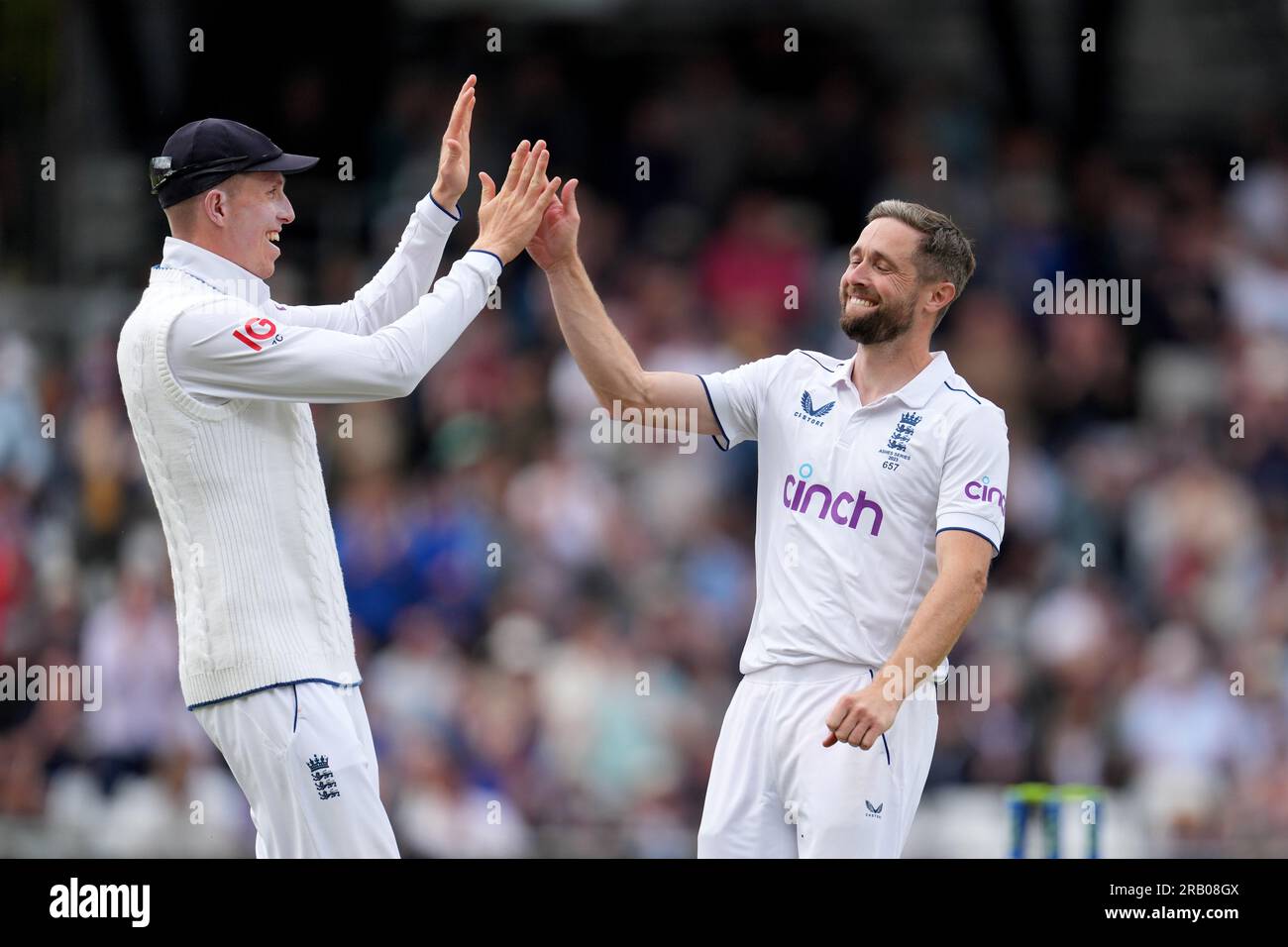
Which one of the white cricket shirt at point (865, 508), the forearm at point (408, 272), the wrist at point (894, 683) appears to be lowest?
the wrist at point (894, 683)

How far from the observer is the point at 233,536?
5.02 metres

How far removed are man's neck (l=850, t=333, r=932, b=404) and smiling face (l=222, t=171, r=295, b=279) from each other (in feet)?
5.72

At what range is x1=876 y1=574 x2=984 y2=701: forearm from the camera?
512cm

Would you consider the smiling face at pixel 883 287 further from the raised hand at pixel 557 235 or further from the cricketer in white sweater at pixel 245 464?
the cricketer in white sweater at pixel 245 464

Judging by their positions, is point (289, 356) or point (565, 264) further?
point (565, 264)

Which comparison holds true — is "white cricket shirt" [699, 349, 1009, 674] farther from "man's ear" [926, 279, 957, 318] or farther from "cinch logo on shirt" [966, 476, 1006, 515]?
"man's ear" [926, 279, 957, 318]

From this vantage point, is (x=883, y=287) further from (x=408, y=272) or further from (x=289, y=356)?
(x=289, y=356)

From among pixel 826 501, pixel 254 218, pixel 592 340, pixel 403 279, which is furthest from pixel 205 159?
pixel 826 501

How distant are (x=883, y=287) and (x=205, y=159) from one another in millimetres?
1947

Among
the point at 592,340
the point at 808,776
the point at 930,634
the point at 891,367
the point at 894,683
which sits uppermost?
the point at 592,340

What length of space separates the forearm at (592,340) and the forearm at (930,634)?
3.67ft

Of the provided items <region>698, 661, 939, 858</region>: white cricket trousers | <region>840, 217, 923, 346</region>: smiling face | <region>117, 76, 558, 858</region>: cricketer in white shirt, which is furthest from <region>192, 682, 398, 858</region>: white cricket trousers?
<region>840, 217, 923, 346</region>: smiling face

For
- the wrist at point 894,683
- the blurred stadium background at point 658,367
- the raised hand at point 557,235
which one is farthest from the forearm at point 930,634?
the blurred stadium background at point 658,367

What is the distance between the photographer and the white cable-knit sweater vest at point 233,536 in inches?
197
